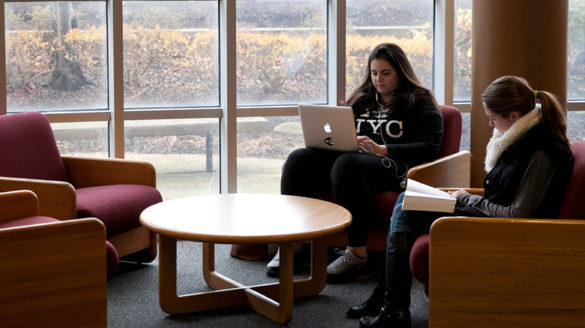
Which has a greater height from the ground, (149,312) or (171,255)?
(171,255)

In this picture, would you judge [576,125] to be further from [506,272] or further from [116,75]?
[506,272]

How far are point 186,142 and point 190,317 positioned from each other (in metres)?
2.11

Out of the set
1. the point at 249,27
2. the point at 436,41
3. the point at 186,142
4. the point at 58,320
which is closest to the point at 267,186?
the point at 186,142

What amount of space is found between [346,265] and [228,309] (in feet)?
2.57

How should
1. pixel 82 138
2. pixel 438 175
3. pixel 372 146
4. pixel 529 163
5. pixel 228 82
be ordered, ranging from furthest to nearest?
pixel 228 82
pixel 82 138
pixel 372 146
pixel 438 175
pixel 529 163

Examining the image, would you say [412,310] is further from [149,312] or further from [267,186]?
[267,186]

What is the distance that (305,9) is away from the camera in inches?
222

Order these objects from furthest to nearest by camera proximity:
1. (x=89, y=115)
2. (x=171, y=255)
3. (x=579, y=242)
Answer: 1. (x=89, y=115)
2. (x=171, y=255)
3. (x=579, y=242)

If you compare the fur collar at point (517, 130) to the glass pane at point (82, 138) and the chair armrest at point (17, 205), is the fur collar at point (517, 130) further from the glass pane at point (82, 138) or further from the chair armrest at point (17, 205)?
the glass pane at point (82, 138)

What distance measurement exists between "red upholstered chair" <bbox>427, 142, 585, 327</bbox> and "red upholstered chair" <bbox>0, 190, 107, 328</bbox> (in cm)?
123

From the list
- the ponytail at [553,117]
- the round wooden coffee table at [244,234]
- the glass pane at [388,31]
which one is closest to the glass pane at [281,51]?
the glass pane at [388,31]

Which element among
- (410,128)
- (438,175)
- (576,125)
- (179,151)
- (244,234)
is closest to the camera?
(244,234)

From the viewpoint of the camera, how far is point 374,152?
4.49 m

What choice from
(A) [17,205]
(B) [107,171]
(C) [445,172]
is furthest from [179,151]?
(A) [17,205]
